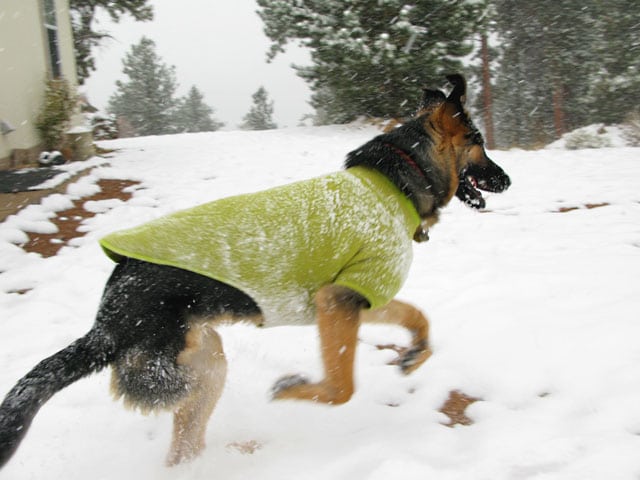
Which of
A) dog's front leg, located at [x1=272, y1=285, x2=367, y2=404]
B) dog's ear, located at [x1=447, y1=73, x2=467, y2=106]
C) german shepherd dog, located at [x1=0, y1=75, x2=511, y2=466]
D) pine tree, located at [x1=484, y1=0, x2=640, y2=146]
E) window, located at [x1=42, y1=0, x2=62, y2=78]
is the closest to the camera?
german shepherd dog, located at [x1=0, y1=75, x2=511, y2=466]

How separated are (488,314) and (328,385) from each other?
1.83 metres

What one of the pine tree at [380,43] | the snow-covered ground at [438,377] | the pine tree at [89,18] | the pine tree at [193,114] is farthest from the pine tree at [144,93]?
the snow-covered ground at [438,377]

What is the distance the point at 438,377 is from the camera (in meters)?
3.10

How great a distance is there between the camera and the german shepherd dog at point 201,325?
2242mm

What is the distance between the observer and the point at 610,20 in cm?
2109

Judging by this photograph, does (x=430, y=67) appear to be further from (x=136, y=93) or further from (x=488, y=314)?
(x=136, y=93)

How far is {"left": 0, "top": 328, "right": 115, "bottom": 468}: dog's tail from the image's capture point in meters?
1.95

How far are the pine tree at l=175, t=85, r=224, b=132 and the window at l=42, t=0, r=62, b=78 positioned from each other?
166ft

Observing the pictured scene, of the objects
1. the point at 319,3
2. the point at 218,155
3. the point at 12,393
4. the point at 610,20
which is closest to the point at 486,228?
the point at 12,393

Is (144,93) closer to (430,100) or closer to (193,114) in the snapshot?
(193,114)

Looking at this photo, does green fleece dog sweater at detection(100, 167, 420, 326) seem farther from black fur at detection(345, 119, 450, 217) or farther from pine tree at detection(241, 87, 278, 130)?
pine tree at detection(241, 87, 278, 130)

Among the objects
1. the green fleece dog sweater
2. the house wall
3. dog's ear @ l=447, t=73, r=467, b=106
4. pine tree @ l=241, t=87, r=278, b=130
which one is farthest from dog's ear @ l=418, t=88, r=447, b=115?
pine tree @ l=241, t=87, r=278, b=130

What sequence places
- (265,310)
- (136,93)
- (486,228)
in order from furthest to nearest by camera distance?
(136,93) < (486,228) < (265,310)

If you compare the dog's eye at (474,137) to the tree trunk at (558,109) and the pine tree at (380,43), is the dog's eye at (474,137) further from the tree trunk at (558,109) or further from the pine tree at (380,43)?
the tree trunk at (558,109)
